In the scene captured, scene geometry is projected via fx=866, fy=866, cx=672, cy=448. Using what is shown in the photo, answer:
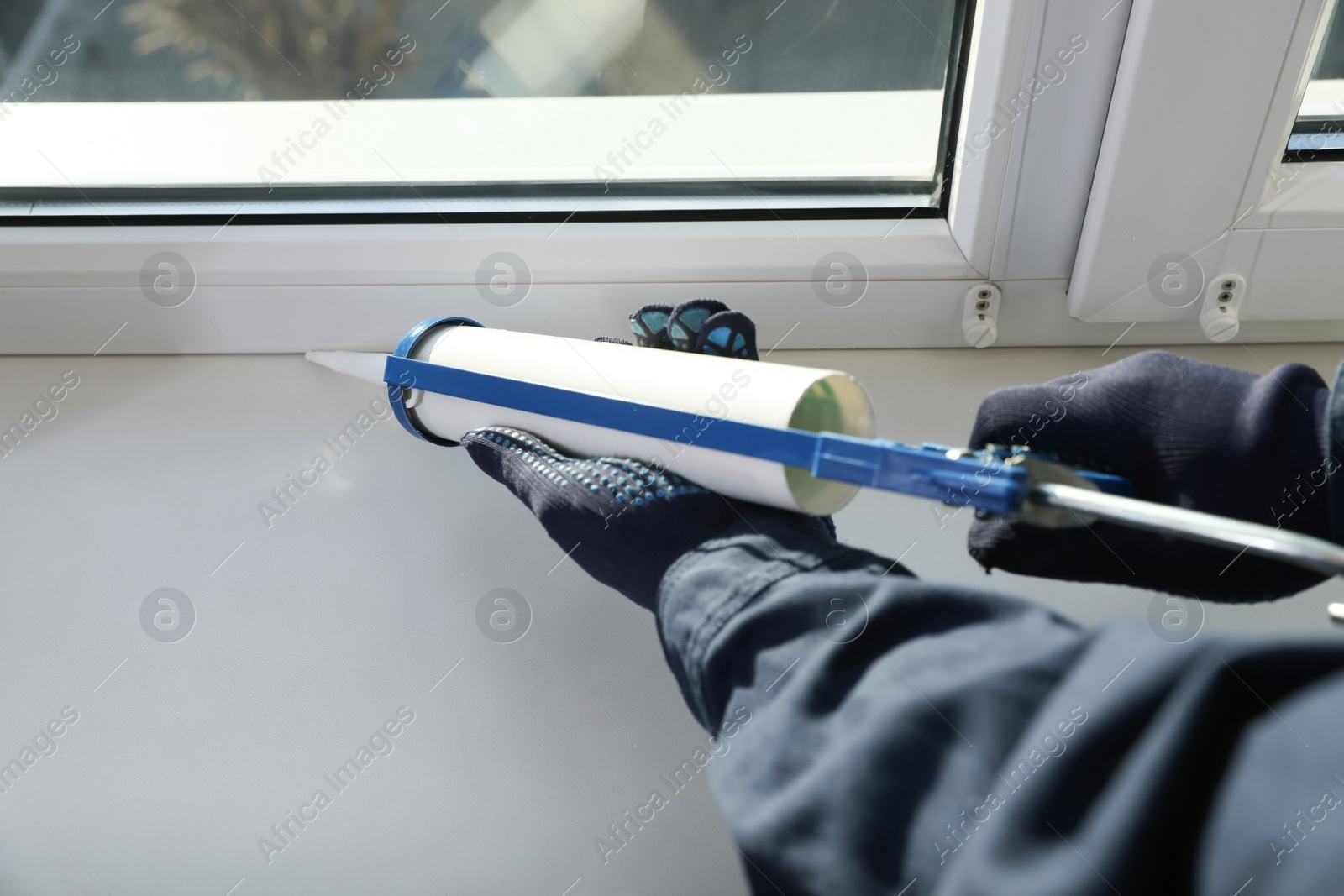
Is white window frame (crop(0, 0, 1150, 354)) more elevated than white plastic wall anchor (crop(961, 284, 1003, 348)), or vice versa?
white window frame (crop(0, 0, 1150, 354))

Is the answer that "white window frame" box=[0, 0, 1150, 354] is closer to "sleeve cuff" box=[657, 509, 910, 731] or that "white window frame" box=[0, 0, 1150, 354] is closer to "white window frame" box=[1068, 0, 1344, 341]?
"white window frame" box=[1068, 0, 1344, 341]

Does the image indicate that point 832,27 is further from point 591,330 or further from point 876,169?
point 591,330

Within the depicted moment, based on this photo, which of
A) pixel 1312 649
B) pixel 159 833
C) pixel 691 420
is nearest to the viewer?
pixel 1312 649

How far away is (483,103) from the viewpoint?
0.65 m

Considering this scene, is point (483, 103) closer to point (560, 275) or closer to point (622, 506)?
point (560, 275)

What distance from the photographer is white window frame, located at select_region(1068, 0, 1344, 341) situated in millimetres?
518

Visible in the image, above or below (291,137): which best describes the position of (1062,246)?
below

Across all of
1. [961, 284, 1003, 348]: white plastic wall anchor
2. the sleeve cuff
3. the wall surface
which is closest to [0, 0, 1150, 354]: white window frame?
[961, 284, 1003, 348]: white plastic wall anchor

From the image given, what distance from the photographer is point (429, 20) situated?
0.61 meters

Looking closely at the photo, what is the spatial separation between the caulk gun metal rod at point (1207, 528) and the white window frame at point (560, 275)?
302 millimetres

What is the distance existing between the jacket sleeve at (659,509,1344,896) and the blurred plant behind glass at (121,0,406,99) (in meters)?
0.47

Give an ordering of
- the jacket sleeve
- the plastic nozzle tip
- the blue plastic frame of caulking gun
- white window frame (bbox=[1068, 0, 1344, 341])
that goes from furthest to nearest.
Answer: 1. the plastic nozzle tip
2. white window frame (bbox=[1068, 0, 1344, 341])
3. the blue plastic frame of caulking gun
4. the jacket sleeve

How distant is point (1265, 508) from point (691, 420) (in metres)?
0.30

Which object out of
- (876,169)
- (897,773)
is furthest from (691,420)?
(876,169)
